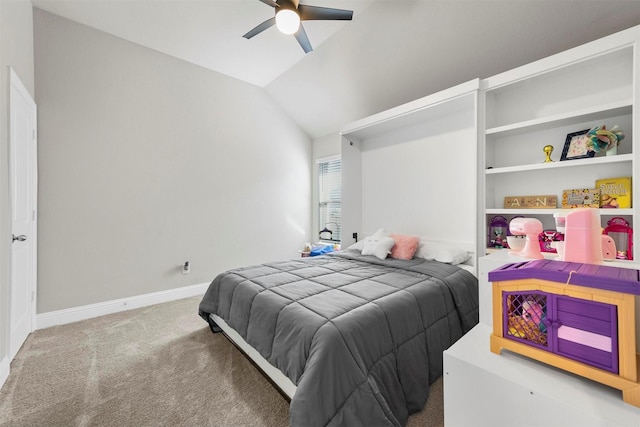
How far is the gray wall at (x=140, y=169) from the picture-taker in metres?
2.76

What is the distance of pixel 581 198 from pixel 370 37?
2.33 m

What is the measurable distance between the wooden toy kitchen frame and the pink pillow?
1.71 metres

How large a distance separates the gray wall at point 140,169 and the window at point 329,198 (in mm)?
854

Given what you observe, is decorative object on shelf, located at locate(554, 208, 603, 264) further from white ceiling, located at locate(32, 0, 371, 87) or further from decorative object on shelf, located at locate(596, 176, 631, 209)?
white ceiling, located at locate(32, 0, 371, 87)

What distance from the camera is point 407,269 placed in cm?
237

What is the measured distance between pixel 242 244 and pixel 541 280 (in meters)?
3.69

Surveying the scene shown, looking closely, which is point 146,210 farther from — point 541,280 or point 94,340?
point 541,280

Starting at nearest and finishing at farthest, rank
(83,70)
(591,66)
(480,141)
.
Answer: (591,66) < (480,141) < (83,70)

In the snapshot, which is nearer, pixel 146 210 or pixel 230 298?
pixel 230 298

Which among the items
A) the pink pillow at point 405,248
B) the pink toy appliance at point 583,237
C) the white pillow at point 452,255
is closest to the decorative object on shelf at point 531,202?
the white pillow at point 452,255

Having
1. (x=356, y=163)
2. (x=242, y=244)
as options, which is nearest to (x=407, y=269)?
(x=356, y=163)

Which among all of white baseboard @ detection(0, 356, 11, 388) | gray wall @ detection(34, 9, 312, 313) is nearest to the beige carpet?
white baseboard @ detection(0, 356, 11, 388)

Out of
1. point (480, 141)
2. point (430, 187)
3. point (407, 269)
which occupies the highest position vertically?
point (480, 141)

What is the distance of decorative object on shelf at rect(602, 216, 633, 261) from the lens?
1811 millimetres
